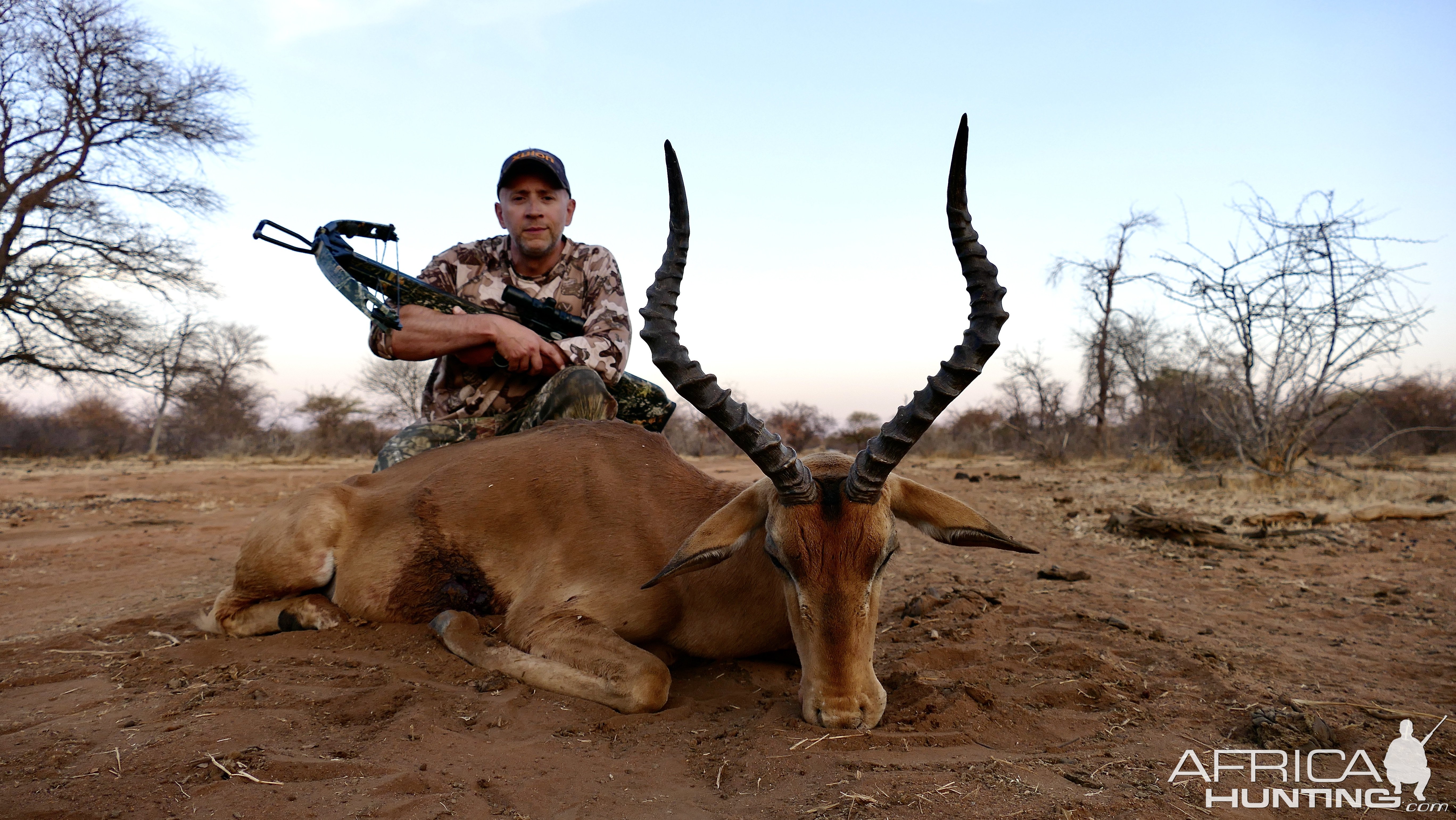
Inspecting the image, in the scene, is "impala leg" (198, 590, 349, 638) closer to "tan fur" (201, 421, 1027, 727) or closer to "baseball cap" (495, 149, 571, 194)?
"tan fur" (201, 421, 1027, 727)

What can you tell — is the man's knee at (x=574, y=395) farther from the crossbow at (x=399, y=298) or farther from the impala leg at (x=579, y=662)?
the impala leg at (x=579, y=662)

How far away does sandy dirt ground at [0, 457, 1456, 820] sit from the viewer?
7.11ft

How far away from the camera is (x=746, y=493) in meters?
3.41

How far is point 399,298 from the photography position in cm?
527

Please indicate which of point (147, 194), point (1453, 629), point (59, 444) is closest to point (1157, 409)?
point (1453, 629)

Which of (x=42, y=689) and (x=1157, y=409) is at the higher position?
(x=1157, y=409)

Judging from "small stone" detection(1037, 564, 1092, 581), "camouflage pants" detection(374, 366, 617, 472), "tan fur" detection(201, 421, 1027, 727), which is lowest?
"small stone" detection(1037, 564, 1092, 581)

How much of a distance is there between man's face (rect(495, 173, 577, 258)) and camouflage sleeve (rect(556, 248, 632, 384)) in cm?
40

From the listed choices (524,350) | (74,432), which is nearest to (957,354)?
(524,350)

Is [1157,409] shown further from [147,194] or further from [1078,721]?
[147,194]

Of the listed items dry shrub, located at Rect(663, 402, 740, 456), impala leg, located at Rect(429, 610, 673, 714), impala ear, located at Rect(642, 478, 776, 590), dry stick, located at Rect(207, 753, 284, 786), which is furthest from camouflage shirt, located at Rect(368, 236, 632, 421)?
dry shrub, located at Rect(663, 402, 740, 456)

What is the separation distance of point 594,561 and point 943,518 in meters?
1.71

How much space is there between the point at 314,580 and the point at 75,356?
73.7 ft

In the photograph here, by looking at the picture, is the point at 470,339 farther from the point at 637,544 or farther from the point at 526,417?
the point at 637,544
